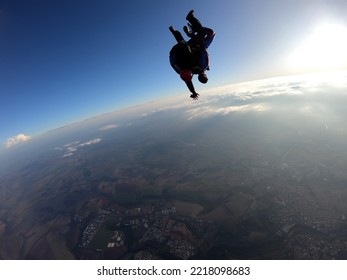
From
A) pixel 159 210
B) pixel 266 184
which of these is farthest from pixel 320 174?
pixel 159 210

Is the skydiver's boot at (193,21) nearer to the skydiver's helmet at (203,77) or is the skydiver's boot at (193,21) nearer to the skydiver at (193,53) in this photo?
the skydiver at (193,53)

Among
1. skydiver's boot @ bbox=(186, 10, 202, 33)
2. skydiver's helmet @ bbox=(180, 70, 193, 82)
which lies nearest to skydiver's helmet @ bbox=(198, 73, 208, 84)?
skydiver's helmet @ bbox=(180, 70, 193, 82)

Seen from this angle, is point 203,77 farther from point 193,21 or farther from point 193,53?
point 193,21

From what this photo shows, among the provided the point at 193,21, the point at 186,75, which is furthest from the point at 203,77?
the point at 193,21

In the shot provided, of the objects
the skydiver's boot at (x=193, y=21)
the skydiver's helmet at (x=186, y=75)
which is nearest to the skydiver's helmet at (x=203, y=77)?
the skydiver's helmet at (x=186, y=75)

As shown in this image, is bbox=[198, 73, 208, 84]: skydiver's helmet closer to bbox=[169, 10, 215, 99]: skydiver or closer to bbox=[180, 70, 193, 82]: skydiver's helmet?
bbox=[169, 10, 215, 99]: skydiver
